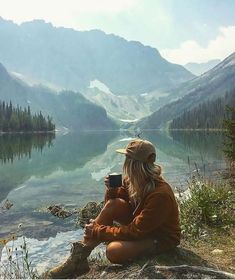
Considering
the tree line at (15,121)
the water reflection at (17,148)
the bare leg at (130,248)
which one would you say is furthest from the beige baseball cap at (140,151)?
the tree line at (15,121)

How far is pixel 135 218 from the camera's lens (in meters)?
8.04

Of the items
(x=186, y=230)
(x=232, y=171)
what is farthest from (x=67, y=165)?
(x=186, y=230)

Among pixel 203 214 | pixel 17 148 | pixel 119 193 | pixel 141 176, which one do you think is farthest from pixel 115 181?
pixel 17 148

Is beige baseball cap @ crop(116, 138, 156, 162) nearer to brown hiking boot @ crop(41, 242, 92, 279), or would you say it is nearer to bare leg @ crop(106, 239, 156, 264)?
bare leg @ crop(106, 239, 156, 264)

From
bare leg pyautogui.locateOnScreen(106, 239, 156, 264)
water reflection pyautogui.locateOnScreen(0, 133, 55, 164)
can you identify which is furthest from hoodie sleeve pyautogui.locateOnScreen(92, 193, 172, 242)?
water reflection pyautogui.locateOnScreen(0, 133, 55, 164)

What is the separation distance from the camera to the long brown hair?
7891 mm

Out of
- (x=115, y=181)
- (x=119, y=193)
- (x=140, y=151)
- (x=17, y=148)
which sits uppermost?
(x=140, y=151)

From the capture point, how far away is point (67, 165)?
5228 centimetres

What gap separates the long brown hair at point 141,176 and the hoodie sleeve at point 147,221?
0.18 meters

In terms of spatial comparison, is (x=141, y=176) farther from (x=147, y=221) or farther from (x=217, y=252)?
(x=217, y=252)

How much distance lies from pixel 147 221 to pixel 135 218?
0.89 feet

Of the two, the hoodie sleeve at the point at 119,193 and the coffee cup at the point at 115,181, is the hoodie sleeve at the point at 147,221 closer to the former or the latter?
the hoodie sleeve at the point at 119,193

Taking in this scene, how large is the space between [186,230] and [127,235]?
15.9 ft

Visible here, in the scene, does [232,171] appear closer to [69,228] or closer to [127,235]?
[69,228]
